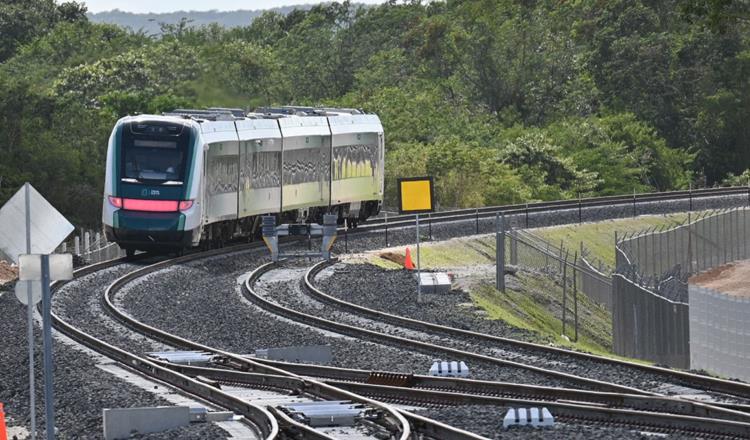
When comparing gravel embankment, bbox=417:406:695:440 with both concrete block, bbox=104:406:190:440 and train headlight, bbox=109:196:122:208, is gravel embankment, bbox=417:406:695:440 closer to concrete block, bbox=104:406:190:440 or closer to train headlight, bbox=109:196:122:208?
concrete block, bbox=104:406:190:440

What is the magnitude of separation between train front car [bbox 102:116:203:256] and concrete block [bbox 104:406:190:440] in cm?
1931

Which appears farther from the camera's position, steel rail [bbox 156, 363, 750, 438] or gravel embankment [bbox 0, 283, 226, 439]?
gravel embankment [bbox 0, 283, 226, 439]

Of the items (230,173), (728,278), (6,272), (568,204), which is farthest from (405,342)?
(568,204)

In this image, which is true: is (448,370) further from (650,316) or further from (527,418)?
(650,316)

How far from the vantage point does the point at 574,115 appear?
90688mm

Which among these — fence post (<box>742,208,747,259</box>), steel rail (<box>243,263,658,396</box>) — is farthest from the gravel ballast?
fence post (<box>742,208,747,259</box>)

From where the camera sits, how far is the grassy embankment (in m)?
32.3

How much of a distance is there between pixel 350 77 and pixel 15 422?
8592 centimetres

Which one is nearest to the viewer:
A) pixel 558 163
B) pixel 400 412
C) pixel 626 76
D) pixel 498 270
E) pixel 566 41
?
pixel 400 412

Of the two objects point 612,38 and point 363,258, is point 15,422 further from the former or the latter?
point 612,38

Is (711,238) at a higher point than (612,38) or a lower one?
lower

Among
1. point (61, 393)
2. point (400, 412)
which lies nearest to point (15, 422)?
point (61, 393)

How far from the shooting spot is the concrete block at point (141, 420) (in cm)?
1566

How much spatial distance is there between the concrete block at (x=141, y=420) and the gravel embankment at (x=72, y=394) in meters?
0.17
